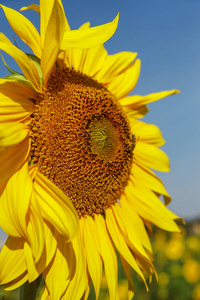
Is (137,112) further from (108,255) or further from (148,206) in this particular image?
(108,255)

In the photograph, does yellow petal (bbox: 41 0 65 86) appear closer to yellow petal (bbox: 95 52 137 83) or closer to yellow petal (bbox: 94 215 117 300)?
yellow petal (bbox: 95 52 137 83)

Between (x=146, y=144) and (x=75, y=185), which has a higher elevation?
(x=146, y=144)

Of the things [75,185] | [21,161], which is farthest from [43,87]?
[75,185]

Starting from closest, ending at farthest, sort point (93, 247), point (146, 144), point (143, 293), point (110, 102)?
point (93, 247)
point (110, 102)
point (146, 144)
point (143, 293)

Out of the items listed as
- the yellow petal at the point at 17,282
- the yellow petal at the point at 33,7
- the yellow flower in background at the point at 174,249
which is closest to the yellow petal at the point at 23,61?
the yellow petal at the point at 33,7

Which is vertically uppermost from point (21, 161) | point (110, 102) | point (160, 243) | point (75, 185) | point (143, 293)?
point (110, 102)

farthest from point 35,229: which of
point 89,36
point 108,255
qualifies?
point 89,36

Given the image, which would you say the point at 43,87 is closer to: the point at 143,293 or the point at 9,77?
the point at 9,77
